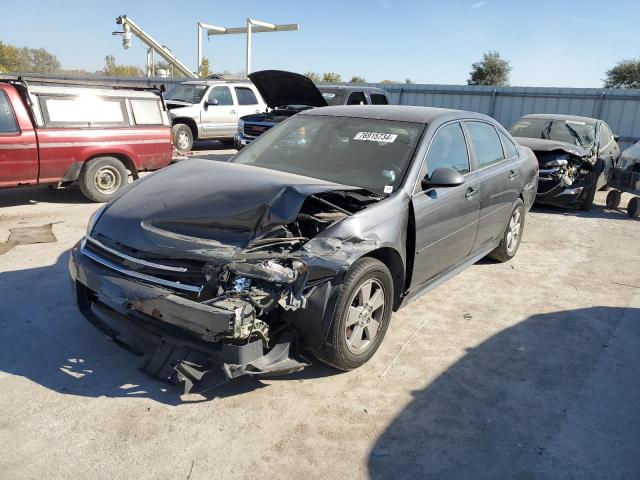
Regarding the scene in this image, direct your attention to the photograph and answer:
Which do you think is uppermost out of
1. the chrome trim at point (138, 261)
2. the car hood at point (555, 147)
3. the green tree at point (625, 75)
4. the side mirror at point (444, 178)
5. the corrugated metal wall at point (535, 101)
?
the green tree at point (625, 75)

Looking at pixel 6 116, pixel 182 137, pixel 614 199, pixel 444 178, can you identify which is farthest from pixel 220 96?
pixel 444 178

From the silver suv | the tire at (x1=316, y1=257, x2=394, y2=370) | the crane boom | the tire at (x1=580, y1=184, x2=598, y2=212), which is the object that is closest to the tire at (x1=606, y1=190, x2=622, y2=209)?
the tire at (x1=580, y1=184, x2=598, y2=212)

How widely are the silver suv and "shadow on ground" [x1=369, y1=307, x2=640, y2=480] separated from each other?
11202mm

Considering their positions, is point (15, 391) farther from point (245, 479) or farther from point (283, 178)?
point (283, 178)

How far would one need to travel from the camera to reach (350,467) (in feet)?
8.86

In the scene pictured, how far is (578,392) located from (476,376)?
0.68 m

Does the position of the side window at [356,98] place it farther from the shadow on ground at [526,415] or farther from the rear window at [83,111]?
the shadow on ground at [526,415]

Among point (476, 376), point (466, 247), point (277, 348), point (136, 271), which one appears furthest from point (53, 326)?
point (466, 247)

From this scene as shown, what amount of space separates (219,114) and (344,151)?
10.6m

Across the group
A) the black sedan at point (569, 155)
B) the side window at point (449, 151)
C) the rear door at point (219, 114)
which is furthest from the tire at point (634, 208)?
the rear door at point (219, 114)

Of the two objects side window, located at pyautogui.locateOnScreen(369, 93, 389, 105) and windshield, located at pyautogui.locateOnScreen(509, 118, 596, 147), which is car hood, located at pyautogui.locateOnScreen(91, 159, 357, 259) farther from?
side window, located at pyautogui.locateOnScreen(369, 93, 389, 105)

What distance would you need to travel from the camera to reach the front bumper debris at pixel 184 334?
9.28 ft

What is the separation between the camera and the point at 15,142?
688 centimetres

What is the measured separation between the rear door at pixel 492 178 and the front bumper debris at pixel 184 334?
2617 millimetres
